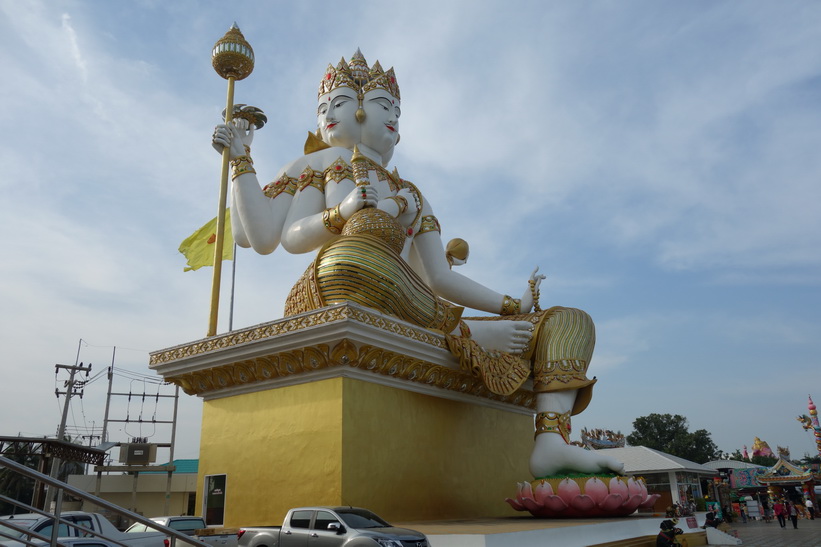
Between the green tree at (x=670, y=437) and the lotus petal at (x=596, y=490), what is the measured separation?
4803 cm

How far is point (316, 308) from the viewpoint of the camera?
30.8ft

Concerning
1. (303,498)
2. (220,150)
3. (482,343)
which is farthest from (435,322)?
(220,150)

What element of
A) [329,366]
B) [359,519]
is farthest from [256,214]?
[359,519]

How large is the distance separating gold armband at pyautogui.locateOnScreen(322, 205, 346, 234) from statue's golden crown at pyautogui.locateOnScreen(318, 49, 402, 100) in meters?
3.33

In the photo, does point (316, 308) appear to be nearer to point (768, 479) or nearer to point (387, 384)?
point (387, 384)

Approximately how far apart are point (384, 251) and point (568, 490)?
4310 mm

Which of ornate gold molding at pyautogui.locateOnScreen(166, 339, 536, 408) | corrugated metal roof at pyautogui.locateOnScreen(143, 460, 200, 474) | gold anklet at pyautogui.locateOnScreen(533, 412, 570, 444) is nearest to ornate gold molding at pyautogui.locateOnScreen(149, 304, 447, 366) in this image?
ornate gold molding at pyautogui.locateOnScreen(166, 339, 536, 408)

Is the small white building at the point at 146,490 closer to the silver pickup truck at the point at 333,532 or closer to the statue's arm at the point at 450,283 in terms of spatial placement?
the statue's arm at the point at 450,283

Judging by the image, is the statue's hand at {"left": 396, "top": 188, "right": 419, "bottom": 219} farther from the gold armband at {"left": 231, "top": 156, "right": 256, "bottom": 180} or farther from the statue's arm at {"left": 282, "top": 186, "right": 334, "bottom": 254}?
the gold armband at {"left": 231, "top": 156, "right": 256, "bottom": 180}

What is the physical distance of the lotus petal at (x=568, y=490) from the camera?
939cm

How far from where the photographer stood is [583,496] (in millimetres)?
9367

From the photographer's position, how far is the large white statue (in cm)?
962

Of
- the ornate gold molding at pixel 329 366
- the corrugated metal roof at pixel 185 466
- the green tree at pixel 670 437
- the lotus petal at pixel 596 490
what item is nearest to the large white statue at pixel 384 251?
the lotus petal at pixel 596 490

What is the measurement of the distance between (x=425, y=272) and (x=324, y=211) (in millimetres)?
2369
